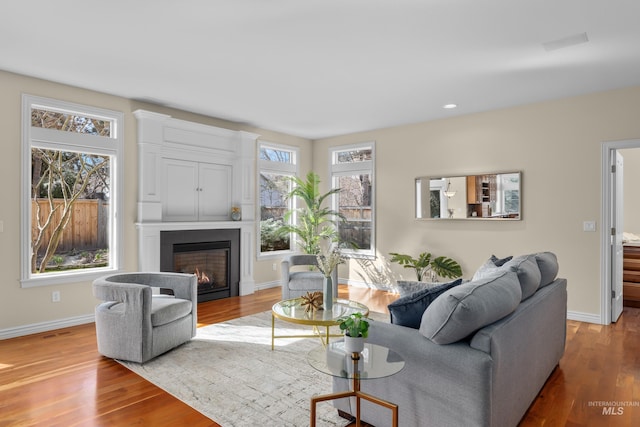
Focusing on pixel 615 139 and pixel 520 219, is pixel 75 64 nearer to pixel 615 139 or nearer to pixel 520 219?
pixel 520 219

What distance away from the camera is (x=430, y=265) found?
18.7ft

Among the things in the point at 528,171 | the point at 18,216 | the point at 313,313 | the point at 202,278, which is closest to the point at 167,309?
the point at 313,313

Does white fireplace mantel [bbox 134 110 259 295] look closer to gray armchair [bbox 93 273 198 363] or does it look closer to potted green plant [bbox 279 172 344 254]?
potted green plant [bbox 279 172 344 254]

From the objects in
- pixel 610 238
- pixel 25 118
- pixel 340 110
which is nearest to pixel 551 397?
pixel 610 238

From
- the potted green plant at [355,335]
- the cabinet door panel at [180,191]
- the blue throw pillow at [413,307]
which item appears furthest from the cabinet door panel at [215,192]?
the potted green plant at [355,335]

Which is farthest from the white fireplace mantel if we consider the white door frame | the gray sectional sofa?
the white door frame

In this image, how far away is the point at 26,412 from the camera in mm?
2510

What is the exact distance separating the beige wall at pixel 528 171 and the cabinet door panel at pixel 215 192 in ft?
8.20

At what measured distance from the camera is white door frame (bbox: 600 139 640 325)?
4.48 metres

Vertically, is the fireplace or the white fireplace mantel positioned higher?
the white fireplace mantel

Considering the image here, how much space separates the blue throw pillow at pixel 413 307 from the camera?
7.33 feet

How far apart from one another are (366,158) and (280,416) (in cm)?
486

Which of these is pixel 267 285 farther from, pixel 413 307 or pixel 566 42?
pixel 566 42

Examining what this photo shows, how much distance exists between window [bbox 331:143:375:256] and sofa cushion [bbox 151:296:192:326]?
353 cm
